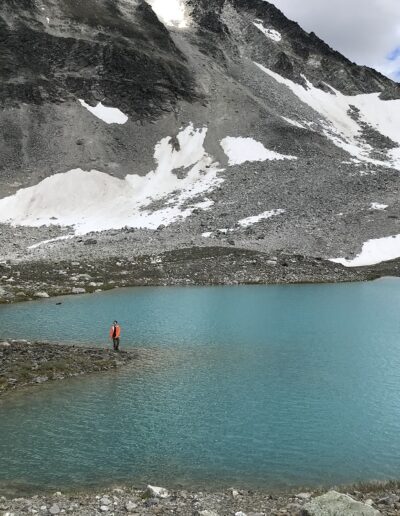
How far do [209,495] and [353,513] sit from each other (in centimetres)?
370

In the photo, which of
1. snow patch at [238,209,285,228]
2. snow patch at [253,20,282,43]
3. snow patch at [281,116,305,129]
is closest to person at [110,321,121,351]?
snow patch at [238,209,285,228]

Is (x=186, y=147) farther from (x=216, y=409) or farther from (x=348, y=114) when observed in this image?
(x=216, y=409)

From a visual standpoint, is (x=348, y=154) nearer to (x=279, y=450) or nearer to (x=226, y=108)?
(x=226, y=108)

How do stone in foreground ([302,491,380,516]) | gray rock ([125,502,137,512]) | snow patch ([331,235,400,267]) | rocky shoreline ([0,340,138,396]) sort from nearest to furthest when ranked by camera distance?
stone in foreground ([302,491,380,516]) → gray rock ([125,502,137,512]) → rocky shoreline ([0,340,138,396]) → snow patch ([331,235,400,267])

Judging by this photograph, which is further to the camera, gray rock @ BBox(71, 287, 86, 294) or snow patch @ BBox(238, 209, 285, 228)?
snow patch @ BBox(238, 209, 285, 228)

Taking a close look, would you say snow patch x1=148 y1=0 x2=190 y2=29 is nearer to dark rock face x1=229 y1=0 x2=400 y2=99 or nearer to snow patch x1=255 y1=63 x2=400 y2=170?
dark rock face x1=229 y1=0 x2=400 y2=99

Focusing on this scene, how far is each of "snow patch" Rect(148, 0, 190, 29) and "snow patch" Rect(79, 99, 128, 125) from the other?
53094mm

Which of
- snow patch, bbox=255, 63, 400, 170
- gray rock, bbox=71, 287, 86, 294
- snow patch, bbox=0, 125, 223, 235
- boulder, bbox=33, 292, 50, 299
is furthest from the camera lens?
snow patch, bbox=255, 63, 400, 170

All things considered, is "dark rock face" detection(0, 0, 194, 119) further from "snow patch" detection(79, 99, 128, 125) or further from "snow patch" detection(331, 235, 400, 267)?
"snow patch" detection(331, 235, 400, 267)

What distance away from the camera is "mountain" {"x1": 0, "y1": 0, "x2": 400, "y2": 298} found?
222 feet

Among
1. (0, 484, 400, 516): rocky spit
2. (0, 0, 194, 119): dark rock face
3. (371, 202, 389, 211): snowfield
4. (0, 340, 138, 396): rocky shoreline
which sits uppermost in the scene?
(0, 0, 194, 119): dark rock face

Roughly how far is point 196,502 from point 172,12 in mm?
167731

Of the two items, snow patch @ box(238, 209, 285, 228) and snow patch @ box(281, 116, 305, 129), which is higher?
snow patch @ box(281, 116, 305, 129)

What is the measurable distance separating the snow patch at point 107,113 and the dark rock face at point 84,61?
A: 76.2 inches
